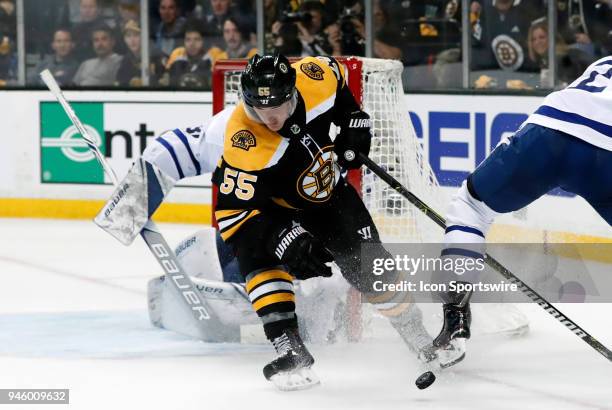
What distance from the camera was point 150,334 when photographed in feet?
14.7

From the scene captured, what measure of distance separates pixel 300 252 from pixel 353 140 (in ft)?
1.45

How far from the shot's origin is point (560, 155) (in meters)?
2.96

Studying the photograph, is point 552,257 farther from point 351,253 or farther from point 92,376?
point 92,376

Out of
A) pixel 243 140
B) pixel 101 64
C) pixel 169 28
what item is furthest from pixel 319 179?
pixel 101 64

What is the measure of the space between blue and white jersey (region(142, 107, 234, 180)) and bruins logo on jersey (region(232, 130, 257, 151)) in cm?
35

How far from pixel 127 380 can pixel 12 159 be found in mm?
4087

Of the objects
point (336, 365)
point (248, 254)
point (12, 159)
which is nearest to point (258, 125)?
point (248, 254)

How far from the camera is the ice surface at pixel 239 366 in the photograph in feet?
11.6

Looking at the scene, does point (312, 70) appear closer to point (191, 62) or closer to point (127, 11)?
point (191, 62)

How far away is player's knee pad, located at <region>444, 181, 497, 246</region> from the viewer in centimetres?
310

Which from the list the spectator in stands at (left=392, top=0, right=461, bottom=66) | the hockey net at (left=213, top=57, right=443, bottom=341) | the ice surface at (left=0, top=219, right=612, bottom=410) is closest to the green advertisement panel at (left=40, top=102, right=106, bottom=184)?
the spectator in stands at (left=392, top=0, right=461, bottom=66)

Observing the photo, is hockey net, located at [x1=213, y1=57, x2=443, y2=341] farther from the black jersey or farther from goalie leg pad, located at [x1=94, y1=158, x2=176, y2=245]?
goalie leg pad, located at [x1=94, y1=158, x2=176, y2=245]

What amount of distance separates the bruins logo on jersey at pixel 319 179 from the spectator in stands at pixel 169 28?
375 centimetres

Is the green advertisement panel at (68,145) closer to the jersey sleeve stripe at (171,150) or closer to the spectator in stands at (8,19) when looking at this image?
the spectator in stands at (8,19)
